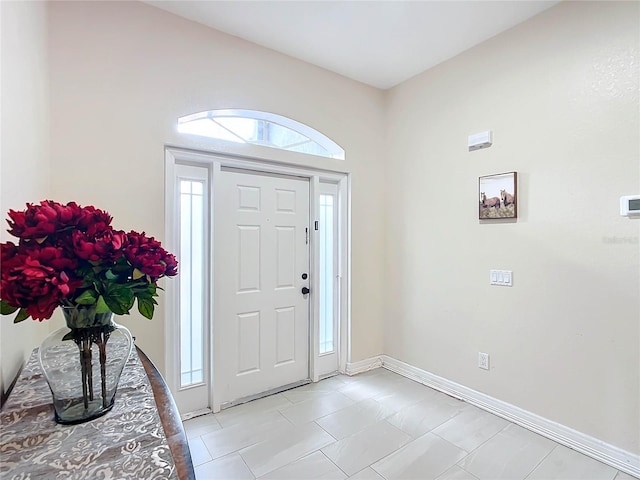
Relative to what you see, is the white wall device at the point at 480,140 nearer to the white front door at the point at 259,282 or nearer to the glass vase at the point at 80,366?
the white front door at the point at 259,282

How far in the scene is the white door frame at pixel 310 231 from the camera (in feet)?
7.76

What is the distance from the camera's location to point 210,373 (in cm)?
261

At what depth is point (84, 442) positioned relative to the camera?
80cm

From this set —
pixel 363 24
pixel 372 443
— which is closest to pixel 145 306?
pixel 372 443

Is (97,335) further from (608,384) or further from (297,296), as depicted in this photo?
(608,384)

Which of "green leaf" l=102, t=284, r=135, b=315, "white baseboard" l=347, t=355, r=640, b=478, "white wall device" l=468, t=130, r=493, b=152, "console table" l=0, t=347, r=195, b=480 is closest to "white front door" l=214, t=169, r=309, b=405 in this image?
"white baseboard" l=347, t=355, r=640, b=478

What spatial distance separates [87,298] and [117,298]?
0.22 feet

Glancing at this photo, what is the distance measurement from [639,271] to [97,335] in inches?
109

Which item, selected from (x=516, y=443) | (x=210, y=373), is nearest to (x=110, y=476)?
(x=210, y=373)

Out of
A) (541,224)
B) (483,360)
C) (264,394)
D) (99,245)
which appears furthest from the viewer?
(264,394)

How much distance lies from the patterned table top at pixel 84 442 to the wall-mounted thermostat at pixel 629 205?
2.61 metres

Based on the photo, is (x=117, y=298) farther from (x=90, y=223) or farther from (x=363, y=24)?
(x=363, y=24)

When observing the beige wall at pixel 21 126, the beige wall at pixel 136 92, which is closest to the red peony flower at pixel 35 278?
the beige wall at pixel 21 126

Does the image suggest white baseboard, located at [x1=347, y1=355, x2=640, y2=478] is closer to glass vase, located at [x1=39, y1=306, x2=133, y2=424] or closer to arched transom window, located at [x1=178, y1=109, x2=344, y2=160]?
arched transom window, located at [x1=178, y1=109, x2=344, y2=160]
